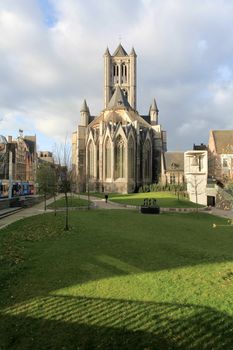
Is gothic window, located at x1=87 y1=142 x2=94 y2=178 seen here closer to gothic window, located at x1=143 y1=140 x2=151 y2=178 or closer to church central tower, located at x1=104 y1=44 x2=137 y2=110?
gothic window, located at x1=143 y1=140 x2=151 y2=178

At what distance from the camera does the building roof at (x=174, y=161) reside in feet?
290

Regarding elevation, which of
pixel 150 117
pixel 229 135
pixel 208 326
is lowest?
pixel 208 326

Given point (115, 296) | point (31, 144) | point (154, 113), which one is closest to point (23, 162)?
point (31, 144)

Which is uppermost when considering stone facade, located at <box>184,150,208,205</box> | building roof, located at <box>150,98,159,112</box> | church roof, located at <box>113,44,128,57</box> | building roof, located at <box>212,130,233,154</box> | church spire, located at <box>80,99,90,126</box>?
church roof, located at <box>113,44,128,57</box>

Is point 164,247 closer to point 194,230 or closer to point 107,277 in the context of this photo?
point 107,277

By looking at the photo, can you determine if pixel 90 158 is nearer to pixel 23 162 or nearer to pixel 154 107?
pixel 23 162

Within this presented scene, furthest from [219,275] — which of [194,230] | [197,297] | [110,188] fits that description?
[110,188]

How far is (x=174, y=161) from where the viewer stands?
90.0m

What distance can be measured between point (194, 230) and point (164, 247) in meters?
7.71

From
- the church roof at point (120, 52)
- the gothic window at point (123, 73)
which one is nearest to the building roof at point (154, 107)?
the gothic window at point (123, 73)

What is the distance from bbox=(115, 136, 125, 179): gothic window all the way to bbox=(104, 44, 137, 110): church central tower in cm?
3066

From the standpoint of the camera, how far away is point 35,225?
69.8 ft

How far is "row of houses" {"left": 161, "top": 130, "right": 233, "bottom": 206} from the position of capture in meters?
48.9

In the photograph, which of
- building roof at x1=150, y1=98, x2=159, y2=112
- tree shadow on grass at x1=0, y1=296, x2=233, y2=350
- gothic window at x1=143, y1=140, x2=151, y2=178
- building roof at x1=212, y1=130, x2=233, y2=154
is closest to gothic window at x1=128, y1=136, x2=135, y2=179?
gothic window at x1=143, y1=140, x2=151, y2=178
